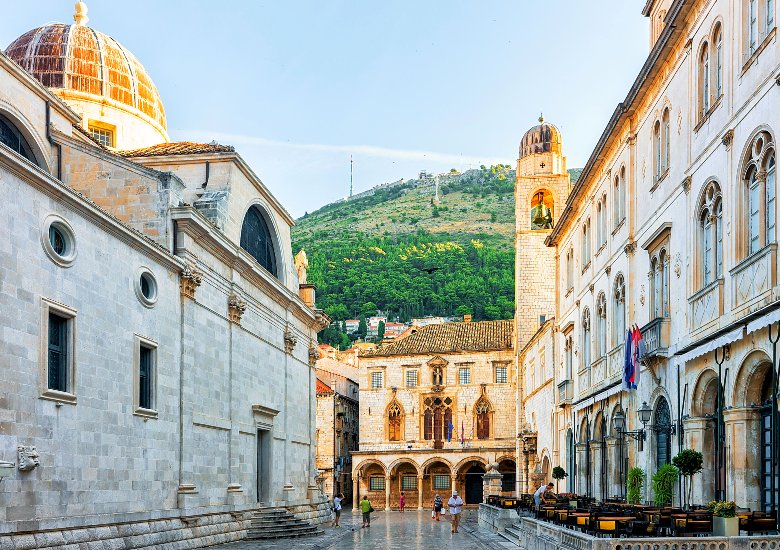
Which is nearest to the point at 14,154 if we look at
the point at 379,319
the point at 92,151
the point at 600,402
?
the point at 92,151

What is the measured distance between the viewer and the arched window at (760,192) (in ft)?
57.8

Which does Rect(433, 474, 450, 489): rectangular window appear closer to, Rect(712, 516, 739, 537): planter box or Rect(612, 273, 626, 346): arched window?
Rect(612, 273, 626, 346): arched window

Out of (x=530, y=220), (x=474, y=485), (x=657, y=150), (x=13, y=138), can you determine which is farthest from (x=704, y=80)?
(x=474, y=485)

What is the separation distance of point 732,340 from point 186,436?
14977 millimetres

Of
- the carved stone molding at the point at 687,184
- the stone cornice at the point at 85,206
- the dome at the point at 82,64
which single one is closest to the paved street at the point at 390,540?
the stone cornice at the point at 85,206

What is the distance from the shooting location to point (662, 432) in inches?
1005

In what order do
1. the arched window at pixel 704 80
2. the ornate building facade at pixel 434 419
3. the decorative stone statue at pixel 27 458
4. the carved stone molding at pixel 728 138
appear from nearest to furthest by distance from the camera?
the decorative stone statue at pixel 27 458 < the carved stone molding at pixel 728 138 < the arched window at pixel 704 80 < the ornate building facade at pixel 434 419

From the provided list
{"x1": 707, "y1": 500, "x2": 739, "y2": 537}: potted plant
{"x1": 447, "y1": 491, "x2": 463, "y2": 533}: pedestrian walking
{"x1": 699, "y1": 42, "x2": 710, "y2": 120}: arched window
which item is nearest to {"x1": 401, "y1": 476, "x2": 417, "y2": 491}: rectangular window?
{"x1": 447, "y1": 491, "x2": 463, "y2": 533}: pedestrian walking

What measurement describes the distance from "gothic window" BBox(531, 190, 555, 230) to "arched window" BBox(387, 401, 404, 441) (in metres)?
17.5

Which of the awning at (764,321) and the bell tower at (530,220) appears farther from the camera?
the bell tower at (530,220)

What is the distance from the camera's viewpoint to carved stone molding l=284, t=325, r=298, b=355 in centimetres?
3984

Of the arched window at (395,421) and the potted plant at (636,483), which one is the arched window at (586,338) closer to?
the potted plant at (636,483)

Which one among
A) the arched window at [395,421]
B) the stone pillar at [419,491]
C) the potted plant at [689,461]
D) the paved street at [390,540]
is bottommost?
the stone pillar at [419,491]

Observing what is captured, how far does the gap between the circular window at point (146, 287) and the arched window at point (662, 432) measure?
43.0ft
